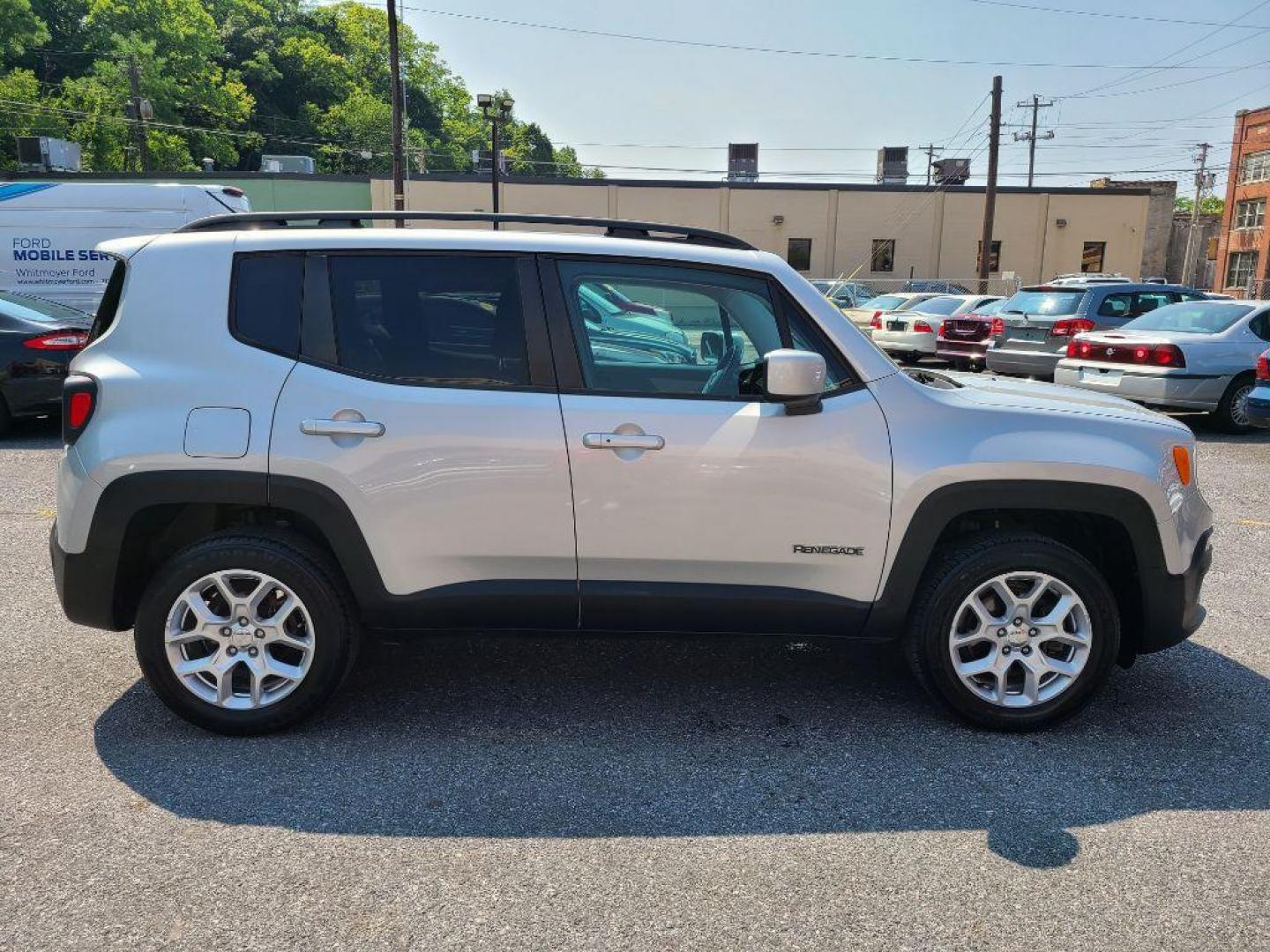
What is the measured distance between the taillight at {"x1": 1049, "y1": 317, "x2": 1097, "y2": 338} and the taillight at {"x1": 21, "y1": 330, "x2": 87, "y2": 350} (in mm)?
11484

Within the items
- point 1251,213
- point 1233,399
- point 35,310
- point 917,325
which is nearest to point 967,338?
point 917,325

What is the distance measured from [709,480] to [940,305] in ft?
58.3

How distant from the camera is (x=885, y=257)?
46156 millimetres

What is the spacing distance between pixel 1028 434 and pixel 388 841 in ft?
8.47

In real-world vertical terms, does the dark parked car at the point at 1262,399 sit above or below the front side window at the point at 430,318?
below

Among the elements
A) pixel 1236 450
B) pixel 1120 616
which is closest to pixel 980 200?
pixel 1236 450

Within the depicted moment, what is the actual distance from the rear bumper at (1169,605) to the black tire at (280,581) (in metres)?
2.95

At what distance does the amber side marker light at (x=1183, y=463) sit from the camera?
3750 millimetres

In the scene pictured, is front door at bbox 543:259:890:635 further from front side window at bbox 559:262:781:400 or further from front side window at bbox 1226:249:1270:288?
front side window at bbox 1226:249:1270:288

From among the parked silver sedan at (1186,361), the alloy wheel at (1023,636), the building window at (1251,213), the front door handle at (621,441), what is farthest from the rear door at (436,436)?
the building window at (1251,213)

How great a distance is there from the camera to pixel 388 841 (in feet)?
9.75

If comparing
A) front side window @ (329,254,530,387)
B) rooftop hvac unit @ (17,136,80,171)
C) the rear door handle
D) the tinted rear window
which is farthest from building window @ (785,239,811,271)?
the rear door handle

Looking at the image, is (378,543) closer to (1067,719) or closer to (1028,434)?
(1028,434)

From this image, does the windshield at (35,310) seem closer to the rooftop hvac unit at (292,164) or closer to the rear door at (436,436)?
the rear door at (436,436)
